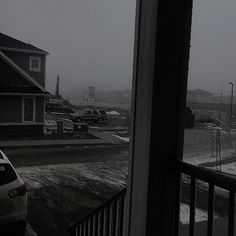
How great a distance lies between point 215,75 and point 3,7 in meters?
2.77

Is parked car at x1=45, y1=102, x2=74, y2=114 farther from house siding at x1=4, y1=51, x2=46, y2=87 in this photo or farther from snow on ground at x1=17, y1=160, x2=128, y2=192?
house siding at x1=4, y1=51, x2=46, y2=87

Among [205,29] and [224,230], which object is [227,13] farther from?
[224,230]

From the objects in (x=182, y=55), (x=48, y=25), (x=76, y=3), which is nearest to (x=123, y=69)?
(x=182, y=55)

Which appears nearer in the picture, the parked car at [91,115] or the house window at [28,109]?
the parked car at [91,115]

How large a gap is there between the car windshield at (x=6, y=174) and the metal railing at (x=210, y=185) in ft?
6.96

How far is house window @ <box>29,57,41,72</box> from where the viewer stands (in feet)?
22.1

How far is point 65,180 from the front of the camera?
5.93m

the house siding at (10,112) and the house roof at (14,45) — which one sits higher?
the house roof at (14,45)

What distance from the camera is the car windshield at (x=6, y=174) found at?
3.06 metres

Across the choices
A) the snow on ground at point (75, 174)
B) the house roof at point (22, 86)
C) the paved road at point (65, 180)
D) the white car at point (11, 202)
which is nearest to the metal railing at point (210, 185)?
the white car at point (11, 202)

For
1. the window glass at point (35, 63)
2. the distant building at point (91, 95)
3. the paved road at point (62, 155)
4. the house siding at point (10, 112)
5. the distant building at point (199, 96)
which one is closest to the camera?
the distant building at point (199, 96)

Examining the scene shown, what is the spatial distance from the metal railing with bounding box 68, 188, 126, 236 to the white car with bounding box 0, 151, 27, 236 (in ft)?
2.94

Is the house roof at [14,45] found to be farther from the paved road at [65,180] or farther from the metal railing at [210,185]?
the metal railing at [210,185]

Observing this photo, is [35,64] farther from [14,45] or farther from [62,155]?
[62,155]
